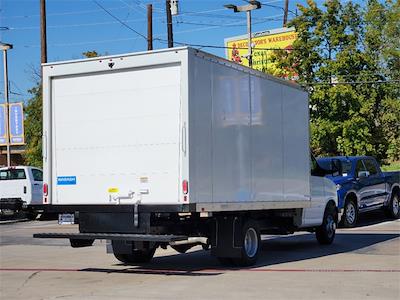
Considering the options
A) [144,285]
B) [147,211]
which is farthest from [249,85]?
[144,285]

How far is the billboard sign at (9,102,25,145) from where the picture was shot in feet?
107

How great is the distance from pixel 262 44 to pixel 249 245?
32.0 metres

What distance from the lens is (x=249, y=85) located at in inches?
435

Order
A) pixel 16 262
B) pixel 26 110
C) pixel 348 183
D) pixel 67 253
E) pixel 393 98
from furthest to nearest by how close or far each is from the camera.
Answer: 1. pixel 26 110
2. pixel 393 98
3. pixel 348 183
4. pixel 67 253
5. pixel 16 262

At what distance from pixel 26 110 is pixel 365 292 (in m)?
33.3

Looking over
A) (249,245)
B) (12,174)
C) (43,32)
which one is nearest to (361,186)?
(249,245)

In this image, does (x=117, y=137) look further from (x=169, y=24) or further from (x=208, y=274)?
(x=169, y=24)

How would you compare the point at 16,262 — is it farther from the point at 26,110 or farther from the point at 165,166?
the point at 26,110

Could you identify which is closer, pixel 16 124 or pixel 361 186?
pixel 361 186

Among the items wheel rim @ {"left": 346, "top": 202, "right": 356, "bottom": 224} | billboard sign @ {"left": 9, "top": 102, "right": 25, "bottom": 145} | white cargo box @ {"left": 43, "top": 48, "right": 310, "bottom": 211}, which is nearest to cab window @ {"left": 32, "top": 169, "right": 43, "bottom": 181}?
billboard sign @ {"left": 9, "top": 102, "right": 25, "bottom": 145}

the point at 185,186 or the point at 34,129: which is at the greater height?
the point at 34,129

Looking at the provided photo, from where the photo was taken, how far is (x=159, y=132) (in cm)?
988

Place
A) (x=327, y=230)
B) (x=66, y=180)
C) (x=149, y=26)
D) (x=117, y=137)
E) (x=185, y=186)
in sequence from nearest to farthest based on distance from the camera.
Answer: (x=185, y=186) < (x=117, y=137) < (x=66, y=180) < (x=327, y=230) < (x=149, y=26)

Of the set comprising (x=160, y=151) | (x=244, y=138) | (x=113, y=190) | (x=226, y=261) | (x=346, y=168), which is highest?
(x=244, y=138)
